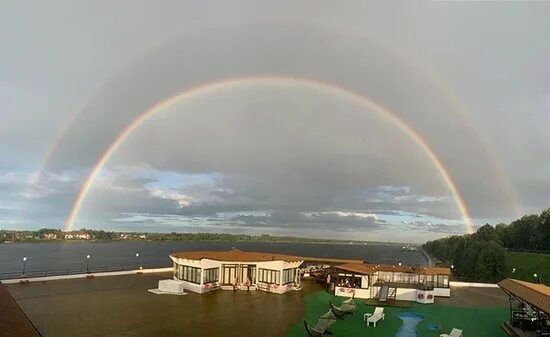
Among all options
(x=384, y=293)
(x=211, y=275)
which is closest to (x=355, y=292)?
(x=384, y=293)

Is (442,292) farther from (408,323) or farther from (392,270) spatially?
(408,323)

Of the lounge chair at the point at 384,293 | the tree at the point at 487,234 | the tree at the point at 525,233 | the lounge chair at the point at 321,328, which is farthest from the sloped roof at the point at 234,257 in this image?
the tree at the point at 487,234

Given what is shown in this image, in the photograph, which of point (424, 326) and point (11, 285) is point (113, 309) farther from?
point (424, 326)

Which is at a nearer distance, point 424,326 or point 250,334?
point 250,334

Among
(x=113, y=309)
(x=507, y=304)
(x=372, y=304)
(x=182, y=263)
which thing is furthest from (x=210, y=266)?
(x=507, y=304)

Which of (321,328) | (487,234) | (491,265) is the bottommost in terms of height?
(491,265)

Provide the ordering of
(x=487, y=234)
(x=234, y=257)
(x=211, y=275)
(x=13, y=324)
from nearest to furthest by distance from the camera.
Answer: (x=13, y=324)
(x=211, y=275)
(x=234, y=257)
(x=487, y=234)

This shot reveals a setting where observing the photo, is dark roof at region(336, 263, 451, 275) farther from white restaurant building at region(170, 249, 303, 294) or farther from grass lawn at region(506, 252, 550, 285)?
grass lawn at region(506, 252, 550, 285)
